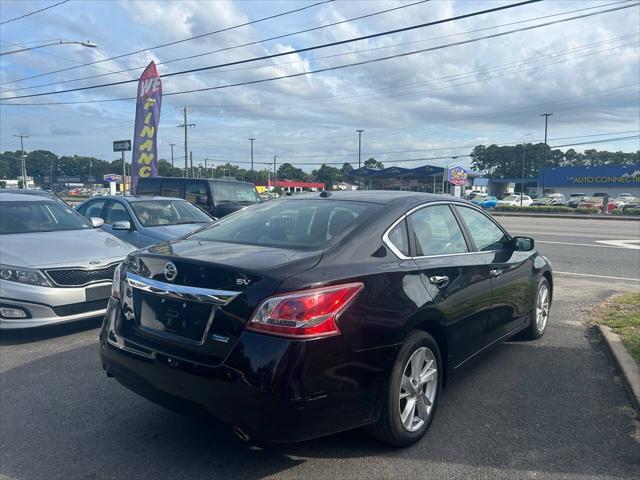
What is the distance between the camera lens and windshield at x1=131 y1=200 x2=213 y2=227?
8.87 metres

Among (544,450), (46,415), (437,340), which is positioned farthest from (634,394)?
(46,415)

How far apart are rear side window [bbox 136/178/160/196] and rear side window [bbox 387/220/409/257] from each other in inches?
448

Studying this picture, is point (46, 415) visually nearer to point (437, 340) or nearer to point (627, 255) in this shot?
point (437, 340)

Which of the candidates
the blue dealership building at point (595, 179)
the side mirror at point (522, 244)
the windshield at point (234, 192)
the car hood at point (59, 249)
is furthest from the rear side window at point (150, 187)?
the blue dealership building at point (595, 179)

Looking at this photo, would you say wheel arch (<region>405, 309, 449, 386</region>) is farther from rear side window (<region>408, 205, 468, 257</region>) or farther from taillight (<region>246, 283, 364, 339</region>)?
taillight (<region>246, 283, 364, 339</region>)

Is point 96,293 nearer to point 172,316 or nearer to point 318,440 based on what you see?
point 172,316

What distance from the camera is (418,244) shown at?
3613 millimetres

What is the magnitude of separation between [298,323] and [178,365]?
0.75 m

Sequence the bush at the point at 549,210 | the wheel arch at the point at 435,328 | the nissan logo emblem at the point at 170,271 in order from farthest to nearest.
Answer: the bush at the point at 549,210 → the wheel arch at the point at 435,328 → the nissan logo emblem at the point at 170,271

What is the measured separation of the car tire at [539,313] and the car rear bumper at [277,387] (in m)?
2.91

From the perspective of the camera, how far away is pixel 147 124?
21.6m

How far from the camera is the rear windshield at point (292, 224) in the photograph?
3.41m

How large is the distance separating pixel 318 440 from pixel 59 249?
13.4 feet

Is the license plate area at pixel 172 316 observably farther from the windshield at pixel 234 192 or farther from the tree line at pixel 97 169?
the tree line at pixel 97 169
